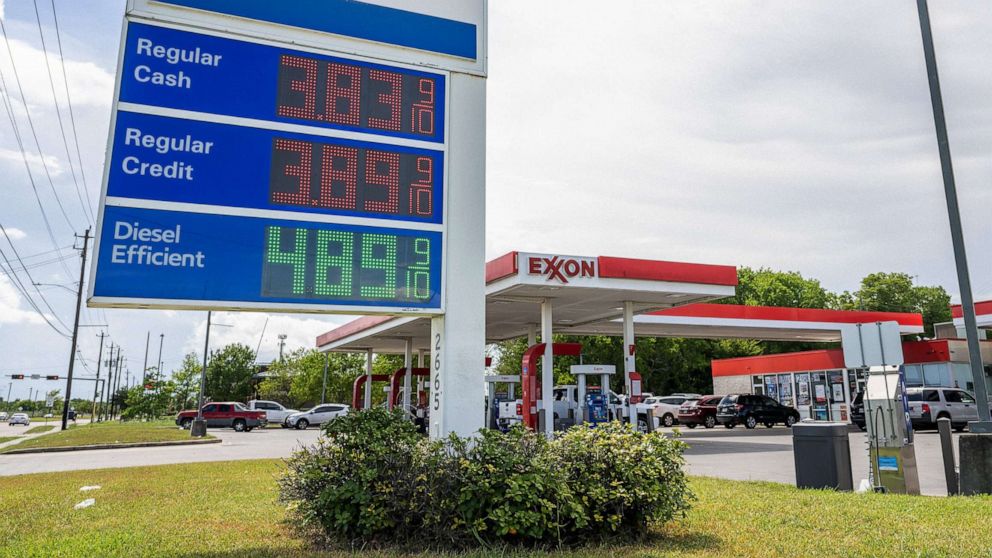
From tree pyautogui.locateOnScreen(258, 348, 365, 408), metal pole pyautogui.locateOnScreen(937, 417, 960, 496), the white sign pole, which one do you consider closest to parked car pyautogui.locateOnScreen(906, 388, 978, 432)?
metal pole pyautogui.locateOnScreen(937, 417, 960, 496)

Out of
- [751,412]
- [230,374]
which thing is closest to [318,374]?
[230,374]

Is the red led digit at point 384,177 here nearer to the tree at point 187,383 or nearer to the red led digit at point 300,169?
the red led digit at point 300,169

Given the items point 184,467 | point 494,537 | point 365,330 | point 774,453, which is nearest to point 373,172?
point 494,537

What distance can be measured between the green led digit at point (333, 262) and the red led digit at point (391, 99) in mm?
1398

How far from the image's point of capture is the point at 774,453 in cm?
1866

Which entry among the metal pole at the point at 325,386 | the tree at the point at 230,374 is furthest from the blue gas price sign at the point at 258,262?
the tree at the point at 230,374

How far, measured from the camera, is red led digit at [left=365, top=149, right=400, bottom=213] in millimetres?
7617

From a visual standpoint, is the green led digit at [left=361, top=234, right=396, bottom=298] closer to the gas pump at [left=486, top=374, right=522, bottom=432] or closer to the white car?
the gas pump at [left=486, top=374, right=522, bottom=432]

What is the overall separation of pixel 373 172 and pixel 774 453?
50.0ft

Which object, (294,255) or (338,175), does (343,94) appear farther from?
(294,255)

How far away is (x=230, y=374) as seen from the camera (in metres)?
70.9

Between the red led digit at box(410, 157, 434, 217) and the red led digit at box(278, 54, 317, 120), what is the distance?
51.3 inches

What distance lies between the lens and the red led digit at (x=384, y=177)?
300 inches

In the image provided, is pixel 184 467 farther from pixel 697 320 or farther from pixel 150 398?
pixel 150 398
